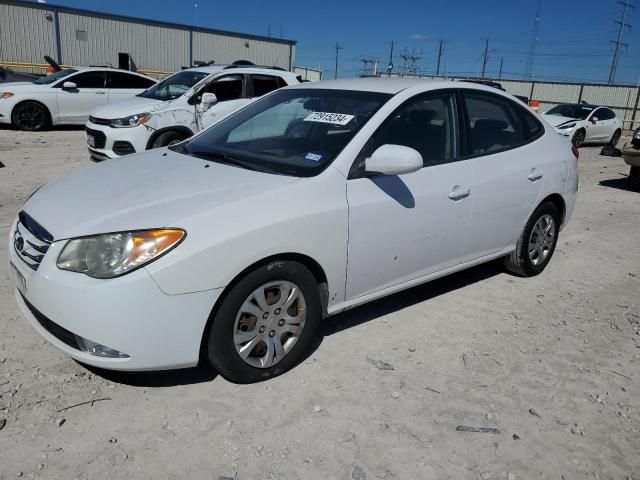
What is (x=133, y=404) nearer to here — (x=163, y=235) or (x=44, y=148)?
(x=163, y=235)

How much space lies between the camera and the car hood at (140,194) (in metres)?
2.65

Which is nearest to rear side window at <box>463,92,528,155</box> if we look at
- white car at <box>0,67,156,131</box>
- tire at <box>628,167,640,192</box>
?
tire at <box>628,167,640,192</box>

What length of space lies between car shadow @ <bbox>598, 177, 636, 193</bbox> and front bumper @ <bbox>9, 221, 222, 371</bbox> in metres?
9.73

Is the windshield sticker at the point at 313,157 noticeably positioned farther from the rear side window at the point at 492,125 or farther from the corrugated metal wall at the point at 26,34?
the corrugated metal wall at the point at 26,34

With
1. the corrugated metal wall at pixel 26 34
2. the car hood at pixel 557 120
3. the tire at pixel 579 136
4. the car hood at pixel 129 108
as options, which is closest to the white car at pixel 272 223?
the car hood at pixel 129 108

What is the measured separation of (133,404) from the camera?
2.81 meters

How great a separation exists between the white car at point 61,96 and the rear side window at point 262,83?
4320 millimetres

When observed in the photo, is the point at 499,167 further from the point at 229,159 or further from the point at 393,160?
the point at 229,159

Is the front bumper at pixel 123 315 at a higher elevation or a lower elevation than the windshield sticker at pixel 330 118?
lower

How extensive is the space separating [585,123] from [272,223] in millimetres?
15731

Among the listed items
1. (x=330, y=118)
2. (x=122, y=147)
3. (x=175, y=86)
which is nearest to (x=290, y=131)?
(x=330, y=118)

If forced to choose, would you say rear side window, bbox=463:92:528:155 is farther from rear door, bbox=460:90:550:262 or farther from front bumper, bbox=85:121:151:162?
front bumper, bbox=85:121:151:162

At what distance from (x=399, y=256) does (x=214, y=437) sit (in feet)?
5.34

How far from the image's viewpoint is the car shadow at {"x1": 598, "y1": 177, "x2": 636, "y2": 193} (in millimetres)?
10055
